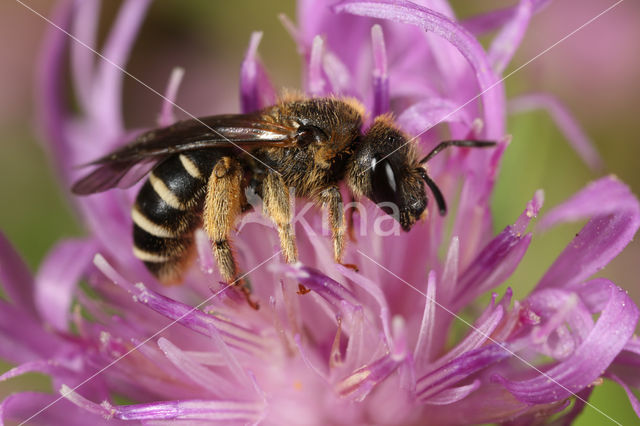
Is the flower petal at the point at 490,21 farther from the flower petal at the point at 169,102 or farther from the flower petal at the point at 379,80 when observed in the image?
the flower petal at the point at 169,102

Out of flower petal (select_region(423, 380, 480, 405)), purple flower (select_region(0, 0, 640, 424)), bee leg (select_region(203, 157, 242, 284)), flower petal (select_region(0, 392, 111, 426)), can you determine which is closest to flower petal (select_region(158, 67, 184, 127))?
purple flower (select_region(0, 0, 640, 424))

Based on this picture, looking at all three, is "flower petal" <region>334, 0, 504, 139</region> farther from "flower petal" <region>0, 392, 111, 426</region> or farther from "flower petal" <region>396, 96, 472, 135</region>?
"flower petal" <region>0, 392, 111, 426</region>

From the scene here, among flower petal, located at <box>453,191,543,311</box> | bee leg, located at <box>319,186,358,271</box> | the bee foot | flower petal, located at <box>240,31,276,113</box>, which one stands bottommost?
the bee foot

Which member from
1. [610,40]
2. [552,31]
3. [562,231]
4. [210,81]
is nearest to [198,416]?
[562,231]

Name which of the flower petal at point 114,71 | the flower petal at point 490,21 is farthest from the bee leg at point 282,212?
the flower petal at point 114,71

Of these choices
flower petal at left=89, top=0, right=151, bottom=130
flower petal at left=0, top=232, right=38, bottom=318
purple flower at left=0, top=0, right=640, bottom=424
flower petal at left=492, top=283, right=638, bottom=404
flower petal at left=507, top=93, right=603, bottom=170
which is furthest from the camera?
flower petal at left=89, top=0, right=151, bottom=130

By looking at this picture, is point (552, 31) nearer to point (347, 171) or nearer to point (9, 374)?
point (347, 171)

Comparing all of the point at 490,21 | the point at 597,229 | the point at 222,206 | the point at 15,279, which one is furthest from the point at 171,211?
the point at 490,21
